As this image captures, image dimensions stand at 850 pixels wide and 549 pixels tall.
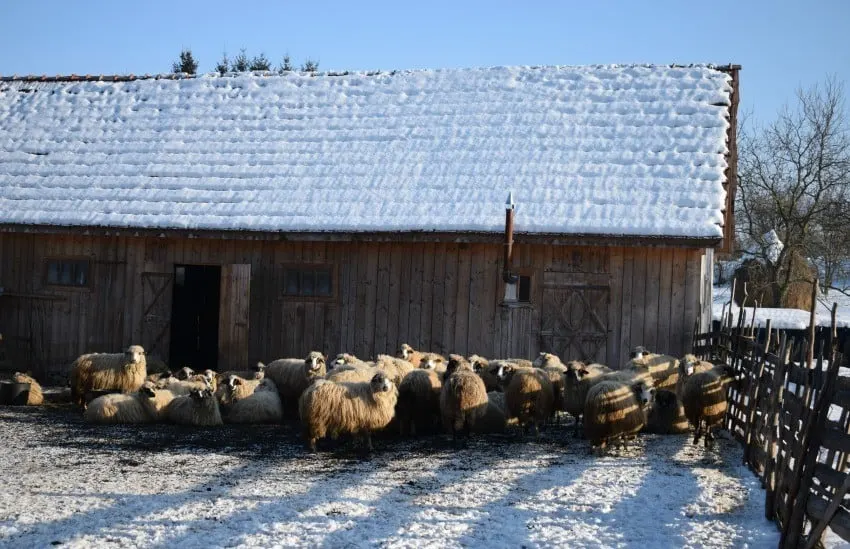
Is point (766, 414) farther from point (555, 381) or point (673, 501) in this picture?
point (555, 381)

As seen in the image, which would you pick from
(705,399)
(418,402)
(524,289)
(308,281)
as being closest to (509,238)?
(524,289)

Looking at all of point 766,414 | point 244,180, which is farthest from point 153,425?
point 766,414

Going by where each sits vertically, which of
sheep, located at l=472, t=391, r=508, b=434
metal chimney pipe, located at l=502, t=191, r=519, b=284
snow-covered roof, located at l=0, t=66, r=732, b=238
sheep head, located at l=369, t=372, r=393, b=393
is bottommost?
sheep, located at l=472, t=391, r=508, b=434

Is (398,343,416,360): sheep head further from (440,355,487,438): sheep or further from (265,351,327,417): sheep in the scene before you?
(440,355,487,438): sheep

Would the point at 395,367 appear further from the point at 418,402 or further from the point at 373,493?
the point at 373,493

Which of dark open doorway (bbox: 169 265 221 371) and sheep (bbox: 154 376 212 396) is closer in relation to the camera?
sheep (bbox: 154 376 212 396)

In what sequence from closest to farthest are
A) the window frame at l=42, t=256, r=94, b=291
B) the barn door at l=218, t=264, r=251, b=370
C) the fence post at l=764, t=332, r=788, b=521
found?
the fence post at l=764, t=332, r=788, b=521 → the barn door at l=218, t=264, r=251, b=370 → the window frame at l=42, t=256, r=94, b=291

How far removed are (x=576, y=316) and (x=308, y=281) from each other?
496 cm

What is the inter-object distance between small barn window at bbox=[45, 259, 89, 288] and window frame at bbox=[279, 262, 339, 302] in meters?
4.05

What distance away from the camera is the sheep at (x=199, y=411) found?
41.6 feet

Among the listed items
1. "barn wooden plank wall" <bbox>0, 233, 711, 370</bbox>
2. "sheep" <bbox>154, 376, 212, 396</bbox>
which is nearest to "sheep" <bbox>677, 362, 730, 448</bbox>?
"barn wooden plank wall" <bbox>0, 233, 711, 370</bbox>

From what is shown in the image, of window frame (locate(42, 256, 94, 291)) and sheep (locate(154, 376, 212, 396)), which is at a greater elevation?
window frame (locate(42, 256, 94, 291))

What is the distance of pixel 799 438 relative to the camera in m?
7.27

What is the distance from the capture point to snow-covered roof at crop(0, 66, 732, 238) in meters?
16.4
